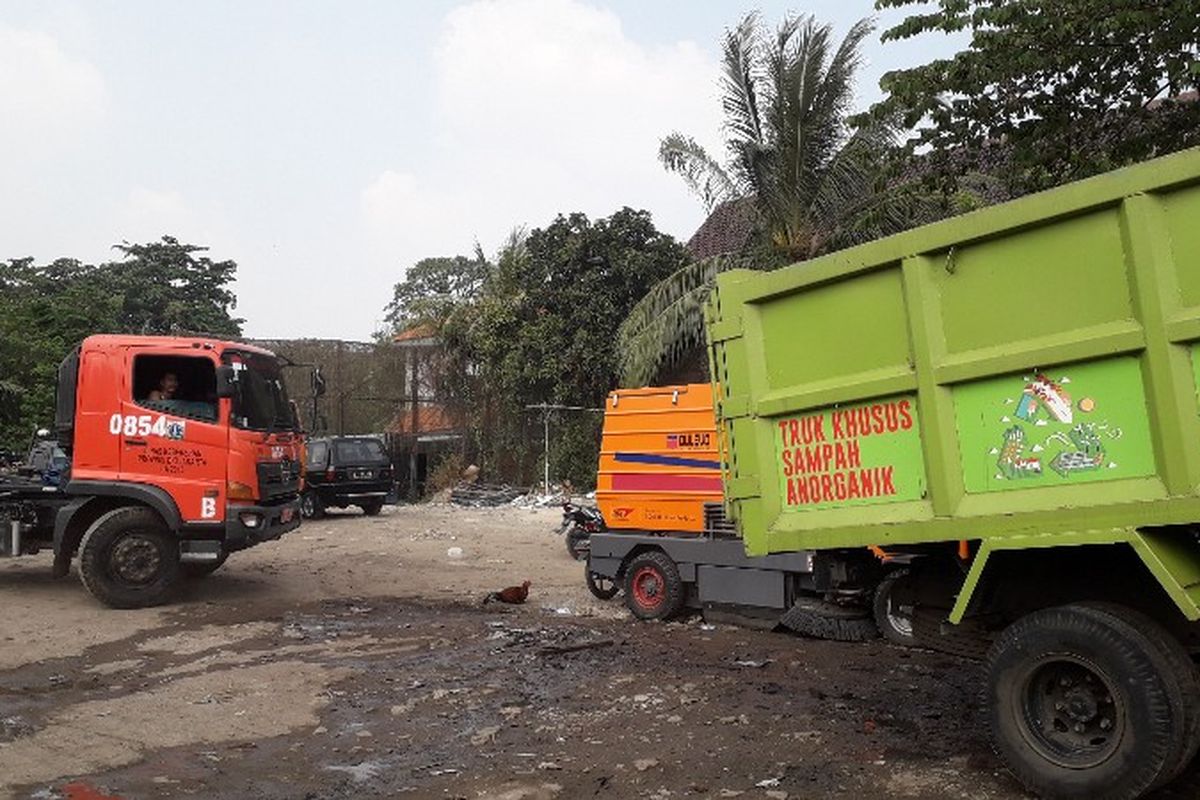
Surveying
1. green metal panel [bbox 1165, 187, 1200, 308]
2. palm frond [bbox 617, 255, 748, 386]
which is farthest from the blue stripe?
palm frond [bbox 617, 255, 748, 386]

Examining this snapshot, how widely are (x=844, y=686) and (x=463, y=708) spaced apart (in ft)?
7.51

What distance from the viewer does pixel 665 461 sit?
8.78 meters

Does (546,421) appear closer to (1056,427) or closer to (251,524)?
(251,524)

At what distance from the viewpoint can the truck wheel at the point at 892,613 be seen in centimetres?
480

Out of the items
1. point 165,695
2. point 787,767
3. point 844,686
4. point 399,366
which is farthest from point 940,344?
point 399,366

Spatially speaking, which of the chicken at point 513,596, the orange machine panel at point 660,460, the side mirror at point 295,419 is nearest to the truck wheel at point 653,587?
the orange machine panel at point 660,460

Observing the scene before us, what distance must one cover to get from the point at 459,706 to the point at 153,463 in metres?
4.89

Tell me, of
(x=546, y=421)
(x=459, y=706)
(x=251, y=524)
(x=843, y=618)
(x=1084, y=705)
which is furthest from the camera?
(x=546, y=421)

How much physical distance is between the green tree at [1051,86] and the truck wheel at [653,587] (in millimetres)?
4404

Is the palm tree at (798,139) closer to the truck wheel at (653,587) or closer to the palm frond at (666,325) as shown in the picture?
the palm frond at (666,325)

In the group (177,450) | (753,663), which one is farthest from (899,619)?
(177,450)

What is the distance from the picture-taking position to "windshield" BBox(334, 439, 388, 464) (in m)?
19.4

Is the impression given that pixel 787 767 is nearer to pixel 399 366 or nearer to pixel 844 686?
pixel 844 686

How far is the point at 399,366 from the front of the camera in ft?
81.0
